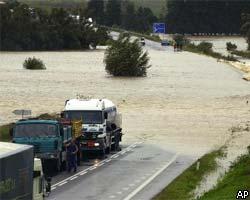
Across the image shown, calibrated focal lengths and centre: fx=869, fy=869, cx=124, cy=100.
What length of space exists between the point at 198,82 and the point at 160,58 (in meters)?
44.2

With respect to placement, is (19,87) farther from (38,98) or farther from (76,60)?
(76,60)

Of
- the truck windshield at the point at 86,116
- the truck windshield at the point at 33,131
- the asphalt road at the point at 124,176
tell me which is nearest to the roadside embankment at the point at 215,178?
the asphalt road at the point at 124,176

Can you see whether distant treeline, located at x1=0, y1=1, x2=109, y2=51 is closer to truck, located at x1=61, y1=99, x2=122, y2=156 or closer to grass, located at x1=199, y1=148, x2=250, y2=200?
truck, located at x1=61, y1=99, x2=122, y2=156

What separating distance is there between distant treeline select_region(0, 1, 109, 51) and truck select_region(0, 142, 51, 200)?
129 meters

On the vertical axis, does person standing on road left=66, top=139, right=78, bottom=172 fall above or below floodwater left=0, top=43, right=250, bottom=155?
above

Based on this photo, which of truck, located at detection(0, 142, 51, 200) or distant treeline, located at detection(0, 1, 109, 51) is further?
distant treeline, located at detection(0, 1, 109, 51)

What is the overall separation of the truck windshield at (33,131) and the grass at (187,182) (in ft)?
15.4

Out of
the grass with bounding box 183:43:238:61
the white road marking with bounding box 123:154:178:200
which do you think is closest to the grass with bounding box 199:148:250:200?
the white road marking with bounding box 123:154:178:200

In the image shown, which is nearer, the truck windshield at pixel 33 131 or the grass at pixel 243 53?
the truck windshield at pixel 33 131

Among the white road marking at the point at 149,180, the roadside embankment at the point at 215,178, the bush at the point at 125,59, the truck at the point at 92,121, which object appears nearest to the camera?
the roadside embankment at the point at 215,178

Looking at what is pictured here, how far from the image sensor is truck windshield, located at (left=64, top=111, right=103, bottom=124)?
117ft

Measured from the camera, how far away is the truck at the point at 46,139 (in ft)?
95.6

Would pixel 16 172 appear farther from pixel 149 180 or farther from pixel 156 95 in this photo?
pixel 156 95

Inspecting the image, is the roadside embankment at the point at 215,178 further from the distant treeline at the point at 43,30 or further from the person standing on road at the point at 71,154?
the distant treeline at the point at 43,30
